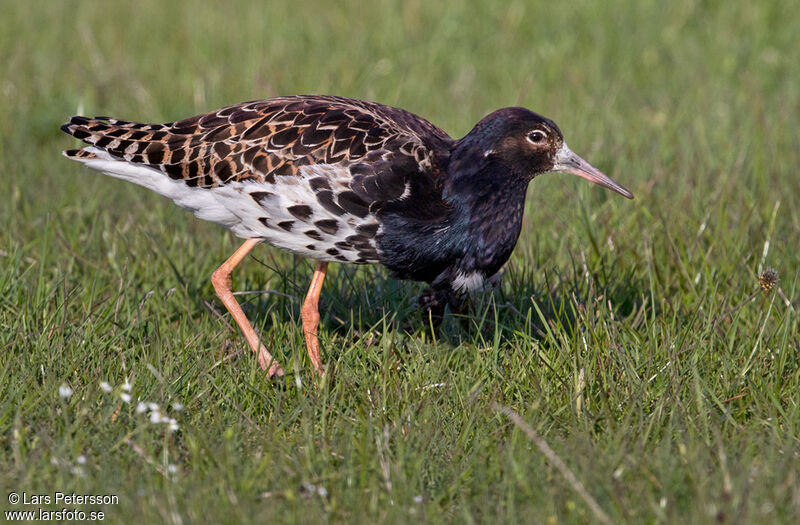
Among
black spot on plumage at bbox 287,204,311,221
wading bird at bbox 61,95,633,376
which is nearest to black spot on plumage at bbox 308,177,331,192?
wading bird at bbox 61,95,633,376

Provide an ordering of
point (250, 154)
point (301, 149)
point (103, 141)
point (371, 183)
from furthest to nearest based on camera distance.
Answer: point (103, 141), point (250, 154), point (301, 149), point (371, 183)

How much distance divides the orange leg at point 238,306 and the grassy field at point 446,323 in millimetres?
91

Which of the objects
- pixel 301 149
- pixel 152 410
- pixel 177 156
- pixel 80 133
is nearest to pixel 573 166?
pixel 301 149

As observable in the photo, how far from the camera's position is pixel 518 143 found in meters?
5.64

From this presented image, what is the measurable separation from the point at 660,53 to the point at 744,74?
3.92 ft

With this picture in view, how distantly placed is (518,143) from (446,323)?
1230 millimetres

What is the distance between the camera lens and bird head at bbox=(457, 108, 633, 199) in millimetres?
5625

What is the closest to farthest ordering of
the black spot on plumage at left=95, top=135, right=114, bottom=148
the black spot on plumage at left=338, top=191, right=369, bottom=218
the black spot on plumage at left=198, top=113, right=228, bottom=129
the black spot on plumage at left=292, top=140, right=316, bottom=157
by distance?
the black spot on plumage at left=338, top=191, right=369, bottom=218 < the black spot on plumage at left=292, top=140, right=316, bottom=157 < the black spot on plumage at left=198, top=113, right=228, bottom=129 < the black spot on plumage at left=95, top=135, right=114, bottom=148

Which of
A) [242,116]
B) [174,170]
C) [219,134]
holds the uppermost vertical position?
[242,116]

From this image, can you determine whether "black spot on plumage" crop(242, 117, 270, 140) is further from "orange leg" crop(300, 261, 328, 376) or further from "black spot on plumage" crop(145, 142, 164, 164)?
"orange leg" crop(300, 261, 328, 376)

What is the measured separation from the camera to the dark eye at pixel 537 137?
18.5 feet

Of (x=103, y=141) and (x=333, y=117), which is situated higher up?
(x=333, y=117)

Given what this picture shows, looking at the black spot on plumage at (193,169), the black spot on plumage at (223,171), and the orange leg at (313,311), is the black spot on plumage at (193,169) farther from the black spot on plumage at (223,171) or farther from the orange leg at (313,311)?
the orange leg at (313,311)

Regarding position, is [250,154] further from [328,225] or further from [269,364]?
[269,364]
